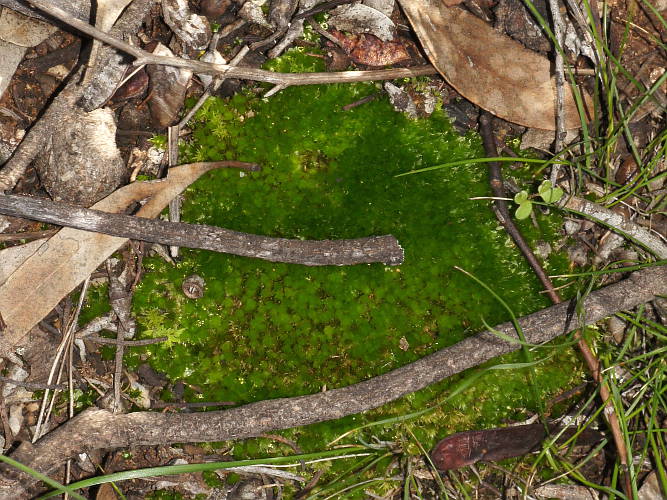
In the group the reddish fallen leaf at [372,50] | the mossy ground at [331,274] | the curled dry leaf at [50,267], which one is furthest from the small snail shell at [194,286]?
the reddish fallen leaf at [372,50]

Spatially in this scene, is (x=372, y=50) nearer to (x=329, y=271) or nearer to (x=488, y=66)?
(x=488, y=66)

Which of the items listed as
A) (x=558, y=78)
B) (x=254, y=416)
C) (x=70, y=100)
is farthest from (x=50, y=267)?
(x=558, y=78)

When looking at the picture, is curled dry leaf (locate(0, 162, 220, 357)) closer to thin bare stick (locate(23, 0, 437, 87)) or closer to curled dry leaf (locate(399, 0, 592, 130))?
thin bare stick (locate(23, 0, 437, 87))

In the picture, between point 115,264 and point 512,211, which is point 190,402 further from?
point 512,211

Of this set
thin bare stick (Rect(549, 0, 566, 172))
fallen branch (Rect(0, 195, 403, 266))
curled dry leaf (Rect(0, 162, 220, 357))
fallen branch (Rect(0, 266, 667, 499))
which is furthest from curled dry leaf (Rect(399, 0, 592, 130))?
curled dry leaf (Rect(0, 162, 220, 357))

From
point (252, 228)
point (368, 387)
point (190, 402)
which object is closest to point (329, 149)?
point (252, 228)

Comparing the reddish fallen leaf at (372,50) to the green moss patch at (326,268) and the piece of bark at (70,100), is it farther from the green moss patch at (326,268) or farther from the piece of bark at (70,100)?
the piece of bark at (70,100)

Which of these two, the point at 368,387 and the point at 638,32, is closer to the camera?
the point at 368,387
